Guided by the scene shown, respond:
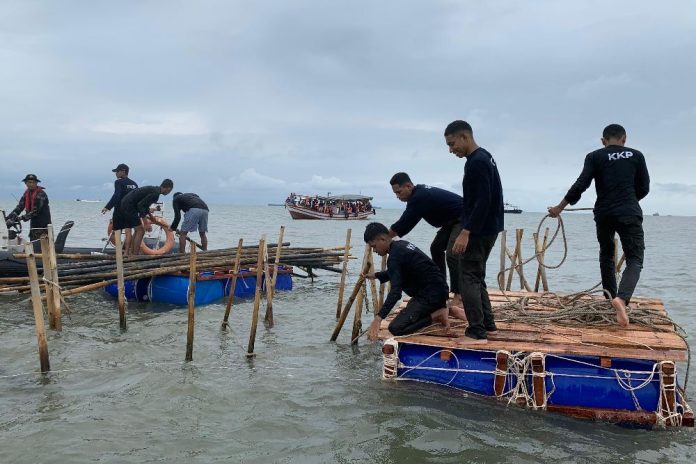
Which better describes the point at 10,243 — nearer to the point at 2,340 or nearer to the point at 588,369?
the point at 2,340

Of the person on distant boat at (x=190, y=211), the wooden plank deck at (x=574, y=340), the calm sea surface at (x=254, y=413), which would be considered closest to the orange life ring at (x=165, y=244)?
the person on distant boat at (x=190, y=211)

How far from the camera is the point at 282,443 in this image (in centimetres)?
559

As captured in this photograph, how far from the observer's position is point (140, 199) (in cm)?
1361

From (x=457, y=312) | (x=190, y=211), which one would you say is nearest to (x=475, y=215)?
(x=457, y=312)

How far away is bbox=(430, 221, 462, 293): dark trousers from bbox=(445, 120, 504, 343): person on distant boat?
56cm

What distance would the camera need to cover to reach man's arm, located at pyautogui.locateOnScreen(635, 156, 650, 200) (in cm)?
672

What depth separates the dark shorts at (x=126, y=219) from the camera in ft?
44.9

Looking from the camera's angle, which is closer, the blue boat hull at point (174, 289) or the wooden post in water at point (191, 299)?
the wooden post in water at point (191, 299)

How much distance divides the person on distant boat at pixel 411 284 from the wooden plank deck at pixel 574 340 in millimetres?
146

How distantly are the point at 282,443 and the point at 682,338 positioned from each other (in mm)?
4131

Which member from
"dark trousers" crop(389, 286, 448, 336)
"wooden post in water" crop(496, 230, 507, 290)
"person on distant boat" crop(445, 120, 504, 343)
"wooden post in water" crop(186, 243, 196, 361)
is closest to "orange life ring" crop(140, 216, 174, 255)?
"wooden post in water" crop(186, 243, 196, 361)

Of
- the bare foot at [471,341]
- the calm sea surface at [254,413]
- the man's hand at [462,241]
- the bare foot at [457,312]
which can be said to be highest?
the man's hand at [462,241]

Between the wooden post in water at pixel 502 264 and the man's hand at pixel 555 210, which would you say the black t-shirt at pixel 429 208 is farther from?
the wooden post in water at pixel 502 264

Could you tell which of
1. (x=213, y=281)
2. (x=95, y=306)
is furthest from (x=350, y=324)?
(x=95, y=306)
